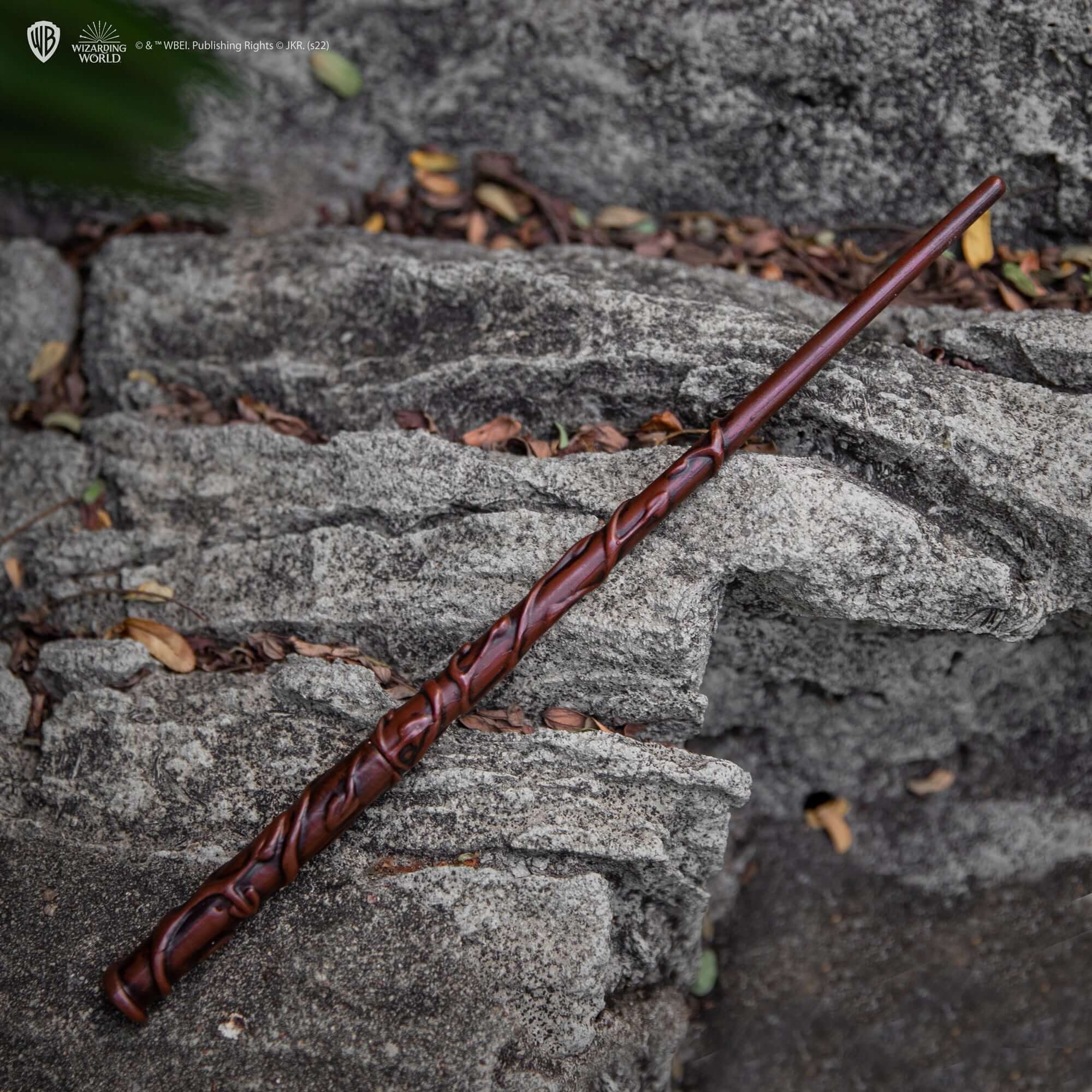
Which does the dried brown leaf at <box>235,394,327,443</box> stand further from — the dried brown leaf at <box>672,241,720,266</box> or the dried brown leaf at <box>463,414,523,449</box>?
the dried brown leaf at <box>672,241,720,266</box>

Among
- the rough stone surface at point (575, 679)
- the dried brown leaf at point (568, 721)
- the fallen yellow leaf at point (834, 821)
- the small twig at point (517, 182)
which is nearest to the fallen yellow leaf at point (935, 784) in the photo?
the rough stone surface at point (575, 679)

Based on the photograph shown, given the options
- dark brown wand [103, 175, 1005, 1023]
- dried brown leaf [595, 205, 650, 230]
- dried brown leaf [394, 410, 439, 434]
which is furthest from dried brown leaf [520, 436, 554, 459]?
dried brown leaf [595, 205, 650, 230]

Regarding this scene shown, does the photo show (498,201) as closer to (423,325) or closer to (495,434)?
(423,325)

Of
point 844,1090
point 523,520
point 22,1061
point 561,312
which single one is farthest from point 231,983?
point 561,312

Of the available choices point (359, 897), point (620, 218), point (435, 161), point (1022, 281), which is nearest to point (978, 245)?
point (1022, 281)

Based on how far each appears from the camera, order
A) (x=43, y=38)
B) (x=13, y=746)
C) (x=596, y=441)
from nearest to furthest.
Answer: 1. (x=13, y=746)
2. (x=596, y=441)
3. (x=43, y=38)

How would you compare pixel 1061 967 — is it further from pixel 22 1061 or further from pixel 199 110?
pixel 199 110
